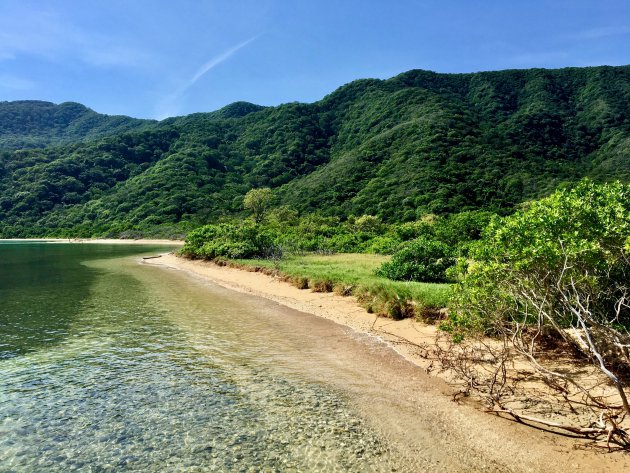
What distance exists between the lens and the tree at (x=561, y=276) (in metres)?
9.03

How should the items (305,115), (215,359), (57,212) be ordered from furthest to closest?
(305,115) → (57,212) → (215,359)

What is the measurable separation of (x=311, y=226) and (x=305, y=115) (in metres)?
121

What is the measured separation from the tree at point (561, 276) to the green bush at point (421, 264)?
8460 mm

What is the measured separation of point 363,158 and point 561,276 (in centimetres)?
10782

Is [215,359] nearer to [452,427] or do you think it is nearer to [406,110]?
[452,427]

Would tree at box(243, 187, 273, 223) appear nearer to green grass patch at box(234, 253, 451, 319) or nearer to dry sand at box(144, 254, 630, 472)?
green grass patch at box(234, 253, 451, 319)

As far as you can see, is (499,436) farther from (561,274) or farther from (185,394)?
(185,394)

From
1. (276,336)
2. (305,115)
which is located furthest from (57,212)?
Answer: (276,336)

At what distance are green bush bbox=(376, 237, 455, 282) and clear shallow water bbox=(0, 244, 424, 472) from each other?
245 inches

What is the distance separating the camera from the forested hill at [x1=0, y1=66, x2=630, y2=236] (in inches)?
3472

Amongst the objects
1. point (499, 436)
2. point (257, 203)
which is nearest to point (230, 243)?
point (499, 436)

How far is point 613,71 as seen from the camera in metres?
126

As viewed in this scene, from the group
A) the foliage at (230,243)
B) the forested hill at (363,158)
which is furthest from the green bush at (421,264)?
the forested hill at (363,158)

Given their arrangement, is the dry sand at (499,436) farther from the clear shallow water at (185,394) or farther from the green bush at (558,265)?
the green bush at (558,265)
